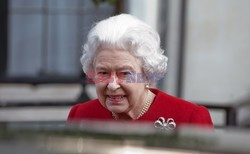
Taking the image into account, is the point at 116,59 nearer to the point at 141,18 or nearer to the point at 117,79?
the point at 117,79

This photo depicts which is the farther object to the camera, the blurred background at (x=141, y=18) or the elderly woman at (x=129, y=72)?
the blurred background at (x=141, y=18)

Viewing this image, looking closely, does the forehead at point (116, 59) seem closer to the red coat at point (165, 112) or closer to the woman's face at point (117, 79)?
the woman's face at point (117, 79)

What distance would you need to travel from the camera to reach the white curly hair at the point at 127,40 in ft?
7.89

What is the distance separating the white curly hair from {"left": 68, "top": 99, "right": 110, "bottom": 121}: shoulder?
199 mm

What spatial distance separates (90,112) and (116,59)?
1.28ft

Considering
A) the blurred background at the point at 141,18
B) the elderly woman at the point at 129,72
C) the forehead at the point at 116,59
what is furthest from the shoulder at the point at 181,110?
the blurred background at the point at 141,18

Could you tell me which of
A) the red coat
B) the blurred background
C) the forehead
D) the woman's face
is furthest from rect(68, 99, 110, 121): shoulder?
the blurred background

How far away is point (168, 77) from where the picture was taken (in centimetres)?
669

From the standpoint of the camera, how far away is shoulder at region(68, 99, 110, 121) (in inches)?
104

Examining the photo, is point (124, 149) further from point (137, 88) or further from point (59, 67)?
point (59, 67)

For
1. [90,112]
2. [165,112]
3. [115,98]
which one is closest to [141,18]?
[90,112]

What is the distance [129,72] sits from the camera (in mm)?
2416

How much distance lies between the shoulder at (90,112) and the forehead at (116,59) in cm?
31

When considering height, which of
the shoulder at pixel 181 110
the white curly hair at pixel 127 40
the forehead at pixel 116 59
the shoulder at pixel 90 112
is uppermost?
the white curly hair at pixel 127 40
